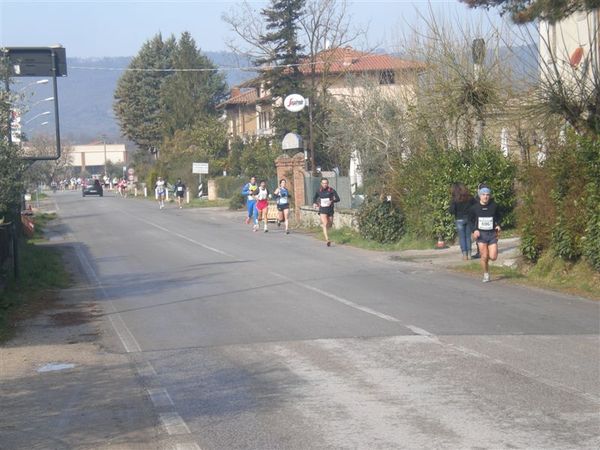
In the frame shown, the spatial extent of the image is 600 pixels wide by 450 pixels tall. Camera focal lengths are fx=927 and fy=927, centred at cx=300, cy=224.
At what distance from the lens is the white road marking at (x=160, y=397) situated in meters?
8.15

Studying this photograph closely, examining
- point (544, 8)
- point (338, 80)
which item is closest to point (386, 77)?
point (338, 80)

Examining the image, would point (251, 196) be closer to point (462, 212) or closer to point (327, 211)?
point (327, 211)

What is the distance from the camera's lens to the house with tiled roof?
33.1 m

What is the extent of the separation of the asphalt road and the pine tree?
112ft

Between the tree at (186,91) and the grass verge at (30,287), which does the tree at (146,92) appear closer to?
the tree at (186,91)

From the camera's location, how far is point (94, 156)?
632 feet

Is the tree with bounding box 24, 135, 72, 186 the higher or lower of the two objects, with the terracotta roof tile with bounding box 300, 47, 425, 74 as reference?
lower

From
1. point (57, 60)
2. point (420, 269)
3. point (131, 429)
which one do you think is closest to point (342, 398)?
point (131, 429)

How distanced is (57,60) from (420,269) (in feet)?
33.6

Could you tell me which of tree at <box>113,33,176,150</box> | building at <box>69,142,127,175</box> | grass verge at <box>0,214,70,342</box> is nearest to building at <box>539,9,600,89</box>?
grass verge at <box>0,214,70,342</box>

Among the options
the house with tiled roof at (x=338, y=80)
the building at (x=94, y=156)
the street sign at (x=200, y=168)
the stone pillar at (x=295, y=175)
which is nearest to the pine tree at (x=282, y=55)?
the house with tiled roof at (x=338, y=80)

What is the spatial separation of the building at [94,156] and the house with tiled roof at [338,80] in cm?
10400

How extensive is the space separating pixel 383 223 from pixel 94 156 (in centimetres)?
17334

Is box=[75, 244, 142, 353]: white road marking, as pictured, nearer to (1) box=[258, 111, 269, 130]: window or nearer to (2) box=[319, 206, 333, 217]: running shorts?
(2) box=[319, 206, 333, 217]: running shorts
